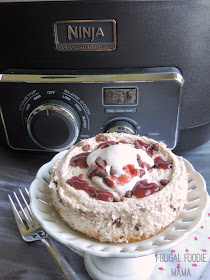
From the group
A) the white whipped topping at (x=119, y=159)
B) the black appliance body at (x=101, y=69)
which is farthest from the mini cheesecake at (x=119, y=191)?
the black appliance body at (x=101, y=69)

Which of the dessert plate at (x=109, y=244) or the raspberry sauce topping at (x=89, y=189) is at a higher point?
the raspberry sauce topping at (x=89, y=189)

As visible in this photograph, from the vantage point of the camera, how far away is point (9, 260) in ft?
1.65

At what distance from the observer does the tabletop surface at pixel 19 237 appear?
0.49 metres

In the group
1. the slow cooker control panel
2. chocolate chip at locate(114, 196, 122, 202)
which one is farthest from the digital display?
chocolate chip at locate(114, 196, 122, 202)

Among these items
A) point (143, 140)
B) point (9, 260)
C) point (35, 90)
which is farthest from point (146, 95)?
point (9, 260)

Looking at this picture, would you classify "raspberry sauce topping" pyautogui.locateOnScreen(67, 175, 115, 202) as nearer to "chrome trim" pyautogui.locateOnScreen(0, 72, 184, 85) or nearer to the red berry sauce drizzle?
the red berry sauce drizzle

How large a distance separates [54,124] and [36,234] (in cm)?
19

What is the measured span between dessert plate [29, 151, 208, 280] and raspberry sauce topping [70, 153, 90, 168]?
0.22 feet

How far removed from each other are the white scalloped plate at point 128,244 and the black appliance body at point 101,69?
0.12 metres

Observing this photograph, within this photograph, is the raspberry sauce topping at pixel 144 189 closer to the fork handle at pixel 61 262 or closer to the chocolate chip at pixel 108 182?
the chocolate chip at pixel 108 182

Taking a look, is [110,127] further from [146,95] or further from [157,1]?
[157,1]

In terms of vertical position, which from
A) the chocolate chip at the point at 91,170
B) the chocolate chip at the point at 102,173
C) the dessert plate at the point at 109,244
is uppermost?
the chocolate chip at the point at 102,173

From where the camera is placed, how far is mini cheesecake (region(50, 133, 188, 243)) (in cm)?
41

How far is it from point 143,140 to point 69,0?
0.80 ft
